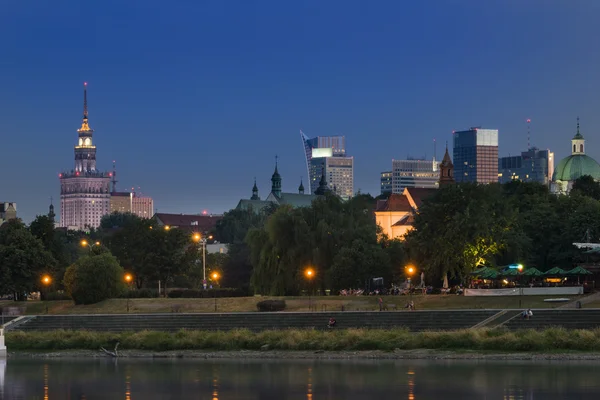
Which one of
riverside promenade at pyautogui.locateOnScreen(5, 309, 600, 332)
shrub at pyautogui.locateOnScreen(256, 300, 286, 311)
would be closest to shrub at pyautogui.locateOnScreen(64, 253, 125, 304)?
riverside promenade at pyautogui.locateOnScreen(5, 309, 600, 332)

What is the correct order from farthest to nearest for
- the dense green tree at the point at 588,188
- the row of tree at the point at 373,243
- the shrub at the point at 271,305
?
the dense green tree at the point at 588,188
the row of tree at the point at 373,243
the shrub at the point at 271,305

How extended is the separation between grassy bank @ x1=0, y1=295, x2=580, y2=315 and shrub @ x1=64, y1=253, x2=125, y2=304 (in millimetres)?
922

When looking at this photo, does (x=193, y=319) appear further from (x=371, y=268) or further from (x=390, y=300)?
(x=371, y=268)

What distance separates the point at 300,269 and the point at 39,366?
36.3 meters

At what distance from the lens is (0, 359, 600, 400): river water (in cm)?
4859

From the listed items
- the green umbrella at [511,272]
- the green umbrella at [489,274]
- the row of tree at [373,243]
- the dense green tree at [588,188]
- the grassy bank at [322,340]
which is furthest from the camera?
the dense green tree at [588,188]

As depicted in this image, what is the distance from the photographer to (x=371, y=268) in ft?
316

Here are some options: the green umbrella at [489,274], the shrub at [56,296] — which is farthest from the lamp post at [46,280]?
the green umbrella at [489,274]

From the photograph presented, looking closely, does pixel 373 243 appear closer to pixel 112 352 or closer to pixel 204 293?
pixel 204 293

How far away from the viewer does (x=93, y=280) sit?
94.9 meters

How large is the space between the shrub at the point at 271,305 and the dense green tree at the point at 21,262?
27.4 meters

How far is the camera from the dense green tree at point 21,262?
102938mm

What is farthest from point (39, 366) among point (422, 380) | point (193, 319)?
point (422, 380)

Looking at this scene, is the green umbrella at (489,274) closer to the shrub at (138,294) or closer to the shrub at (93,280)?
the shrub at (138,294)
